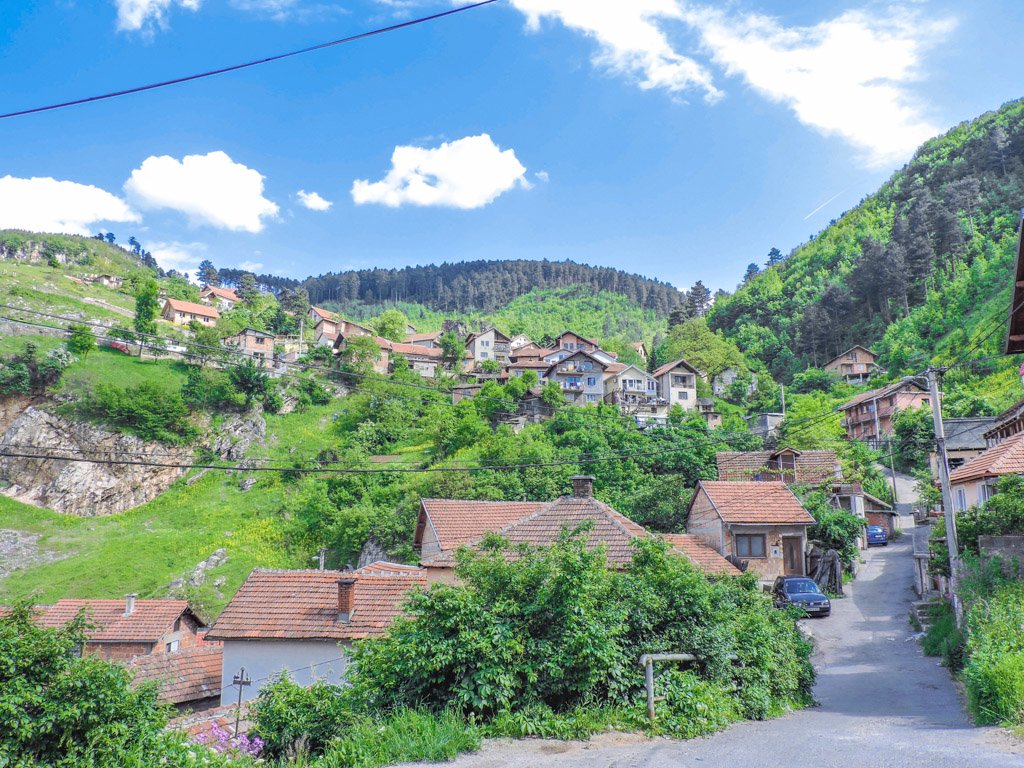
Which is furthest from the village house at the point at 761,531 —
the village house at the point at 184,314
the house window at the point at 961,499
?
the village house at the point at 184,314

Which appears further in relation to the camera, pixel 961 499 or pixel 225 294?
pixel 225 294

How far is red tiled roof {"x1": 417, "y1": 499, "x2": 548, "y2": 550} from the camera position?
23906 millimetres

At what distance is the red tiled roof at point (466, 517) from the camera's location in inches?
941

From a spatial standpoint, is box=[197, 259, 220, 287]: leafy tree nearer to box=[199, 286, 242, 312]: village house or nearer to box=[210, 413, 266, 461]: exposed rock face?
box=[199, 286, 242, 312]: village house

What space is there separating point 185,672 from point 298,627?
14.2 ft

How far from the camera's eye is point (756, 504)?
27.8 metres

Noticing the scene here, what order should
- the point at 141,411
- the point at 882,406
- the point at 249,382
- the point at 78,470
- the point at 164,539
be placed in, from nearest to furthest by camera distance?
the point at 164,539
the point at 882,406
the point at 78,470
the point at 141,411
the point at 249,382

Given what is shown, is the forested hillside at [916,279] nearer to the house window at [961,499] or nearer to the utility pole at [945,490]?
the house window at [961,499]

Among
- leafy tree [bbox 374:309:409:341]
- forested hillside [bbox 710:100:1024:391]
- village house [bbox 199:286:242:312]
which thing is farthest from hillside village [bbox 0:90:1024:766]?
village house [bbox 199:286:242:312]

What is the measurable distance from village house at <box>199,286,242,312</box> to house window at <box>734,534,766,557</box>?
375 feet

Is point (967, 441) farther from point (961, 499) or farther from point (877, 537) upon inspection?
point (961, 499)

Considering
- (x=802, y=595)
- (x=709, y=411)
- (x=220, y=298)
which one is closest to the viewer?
(x=802, y=595)

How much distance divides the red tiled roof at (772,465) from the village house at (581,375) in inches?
1246

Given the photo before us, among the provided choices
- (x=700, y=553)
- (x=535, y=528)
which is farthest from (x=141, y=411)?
(x=700, y=553)
